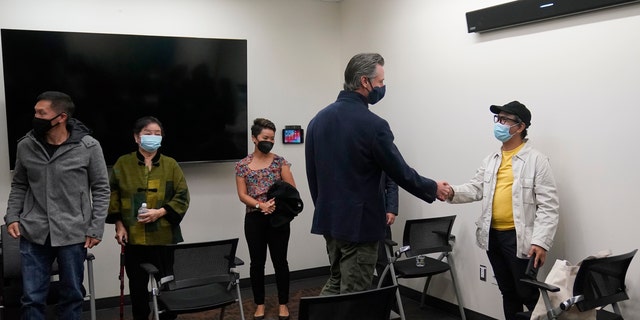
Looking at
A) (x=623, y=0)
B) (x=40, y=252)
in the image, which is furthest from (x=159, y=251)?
(x=623, y=0)

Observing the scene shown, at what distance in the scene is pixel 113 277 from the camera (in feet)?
14.9

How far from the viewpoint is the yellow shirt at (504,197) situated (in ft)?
10.6

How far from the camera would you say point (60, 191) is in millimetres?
3016

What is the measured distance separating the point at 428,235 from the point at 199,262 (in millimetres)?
1824

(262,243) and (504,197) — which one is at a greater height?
(504,197)

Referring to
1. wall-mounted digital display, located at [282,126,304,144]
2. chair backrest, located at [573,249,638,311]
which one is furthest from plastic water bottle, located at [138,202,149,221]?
chair backrest, located at [573,249,638,311]

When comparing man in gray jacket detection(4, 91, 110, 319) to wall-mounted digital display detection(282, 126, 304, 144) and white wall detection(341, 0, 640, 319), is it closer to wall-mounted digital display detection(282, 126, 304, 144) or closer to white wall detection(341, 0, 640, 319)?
wall-mounted digital display detection(282, 126, 304, 144)

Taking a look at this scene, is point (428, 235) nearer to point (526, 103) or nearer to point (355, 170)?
point (526, 103)

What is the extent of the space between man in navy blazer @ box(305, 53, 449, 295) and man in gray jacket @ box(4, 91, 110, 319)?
146 centimetres

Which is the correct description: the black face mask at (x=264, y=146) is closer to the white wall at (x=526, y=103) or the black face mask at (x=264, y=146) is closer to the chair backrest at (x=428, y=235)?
the chair backrest at (x=428, y=235)

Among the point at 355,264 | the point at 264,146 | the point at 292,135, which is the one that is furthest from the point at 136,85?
the point at 355,264

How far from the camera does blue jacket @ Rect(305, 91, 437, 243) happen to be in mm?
2453

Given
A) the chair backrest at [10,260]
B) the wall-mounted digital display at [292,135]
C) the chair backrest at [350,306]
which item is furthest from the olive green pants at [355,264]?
the wall-mounted digital display at [292,135]

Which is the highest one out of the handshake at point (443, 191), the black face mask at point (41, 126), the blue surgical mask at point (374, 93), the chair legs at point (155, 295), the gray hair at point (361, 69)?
the gray hair at point (361, 69)
